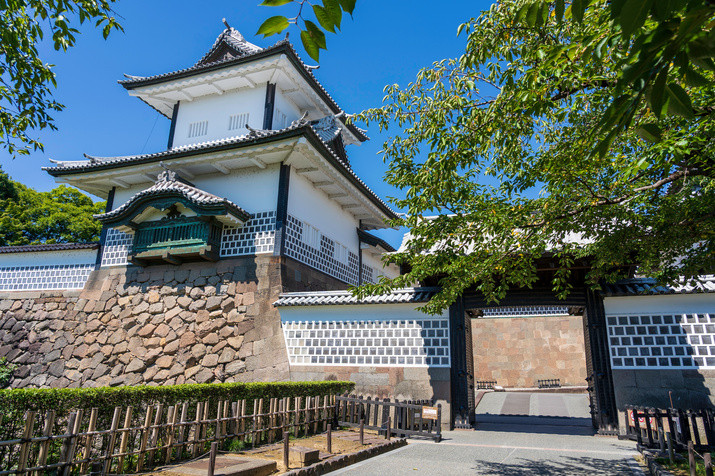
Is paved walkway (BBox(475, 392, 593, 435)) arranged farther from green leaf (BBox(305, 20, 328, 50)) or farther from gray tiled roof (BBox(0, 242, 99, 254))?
gray tiled roof (BBox(0, 242, 99, 254))

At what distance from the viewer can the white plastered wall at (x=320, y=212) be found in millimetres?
14664

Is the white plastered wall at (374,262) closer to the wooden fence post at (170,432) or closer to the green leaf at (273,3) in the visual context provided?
the wooden fence post at (170,432)

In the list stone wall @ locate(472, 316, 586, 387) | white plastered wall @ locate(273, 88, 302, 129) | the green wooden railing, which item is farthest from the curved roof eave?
stone wall @ locate(472, 316, 586, 387)

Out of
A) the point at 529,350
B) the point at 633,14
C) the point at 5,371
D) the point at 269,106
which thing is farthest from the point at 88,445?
→ the point at 529,350

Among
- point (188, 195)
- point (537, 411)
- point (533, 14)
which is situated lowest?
point (537, 411)

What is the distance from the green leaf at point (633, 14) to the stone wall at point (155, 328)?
12023 millimetres

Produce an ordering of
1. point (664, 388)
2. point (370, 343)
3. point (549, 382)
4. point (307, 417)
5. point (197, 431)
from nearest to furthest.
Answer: point (197, 431) → point (307, 417) → point (664, 388) → point (370, 343) → point (549, 382)

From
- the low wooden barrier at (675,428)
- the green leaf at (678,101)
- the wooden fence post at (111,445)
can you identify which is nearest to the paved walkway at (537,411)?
the low wooden barrier at (675,428)

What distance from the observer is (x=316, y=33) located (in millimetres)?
2145

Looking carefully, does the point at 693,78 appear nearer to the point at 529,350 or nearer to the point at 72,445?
the point at 72,445

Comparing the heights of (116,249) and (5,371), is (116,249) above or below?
above

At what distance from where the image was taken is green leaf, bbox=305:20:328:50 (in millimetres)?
2115

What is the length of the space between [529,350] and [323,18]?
2642 centimetres

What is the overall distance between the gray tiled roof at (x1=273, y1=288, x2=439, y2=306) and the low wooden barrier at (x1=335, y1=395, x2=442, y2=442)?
106 inches
